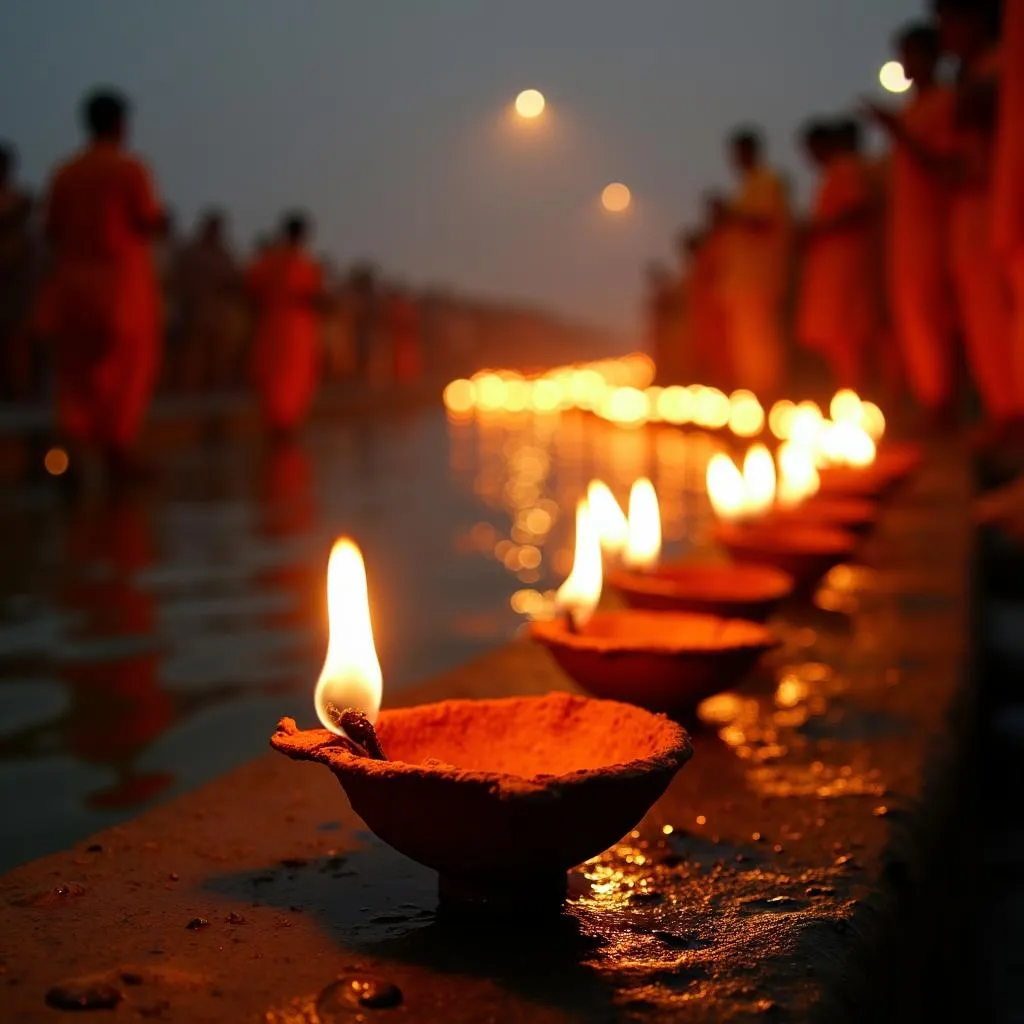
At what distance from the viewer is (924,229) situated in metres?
7.74

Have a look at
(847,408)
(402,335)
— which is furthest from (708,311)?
(402,335)

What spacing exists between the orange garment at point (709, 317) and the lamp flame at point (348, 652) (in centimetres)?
1578

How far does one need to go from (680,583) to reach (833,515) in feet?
3.89

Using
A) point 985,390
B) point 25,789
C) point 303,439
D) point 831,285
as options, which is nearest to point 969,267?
point 985,390

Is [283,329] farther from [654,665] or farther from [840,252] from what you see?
[654,665]

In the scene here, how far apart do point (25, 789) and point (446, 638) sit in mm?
1687

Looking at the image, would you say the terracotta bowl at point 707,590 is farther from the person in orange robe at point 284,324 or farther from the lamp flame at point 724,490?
the person in orange robe at point 284,324

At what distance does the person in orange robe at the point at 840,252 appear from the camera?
9867 millimetres

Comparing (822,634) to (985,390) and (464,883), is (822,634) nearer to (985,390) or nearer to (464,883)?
(464,883)

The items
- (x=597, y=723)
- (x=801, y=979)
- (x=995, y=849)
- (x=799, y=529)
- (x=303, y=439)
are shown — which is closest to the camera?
(x=801, y=979)

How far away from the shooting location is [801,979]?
1.29 metres

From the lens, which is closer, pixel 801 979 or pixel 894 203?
pixel 801 979

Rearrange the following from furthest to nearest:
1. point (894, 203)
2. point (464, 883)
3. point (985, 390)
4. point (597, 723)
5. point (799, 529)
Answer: point (894, 203) → point (985, 390) → point (799, 529) → point (597, 723) → point (464, 883)

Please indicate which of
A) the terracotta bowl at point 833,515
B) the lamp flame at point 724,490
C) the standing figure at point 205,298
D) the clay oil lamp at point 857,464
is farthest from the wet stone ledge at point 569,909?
the standing figure at point 205,298
